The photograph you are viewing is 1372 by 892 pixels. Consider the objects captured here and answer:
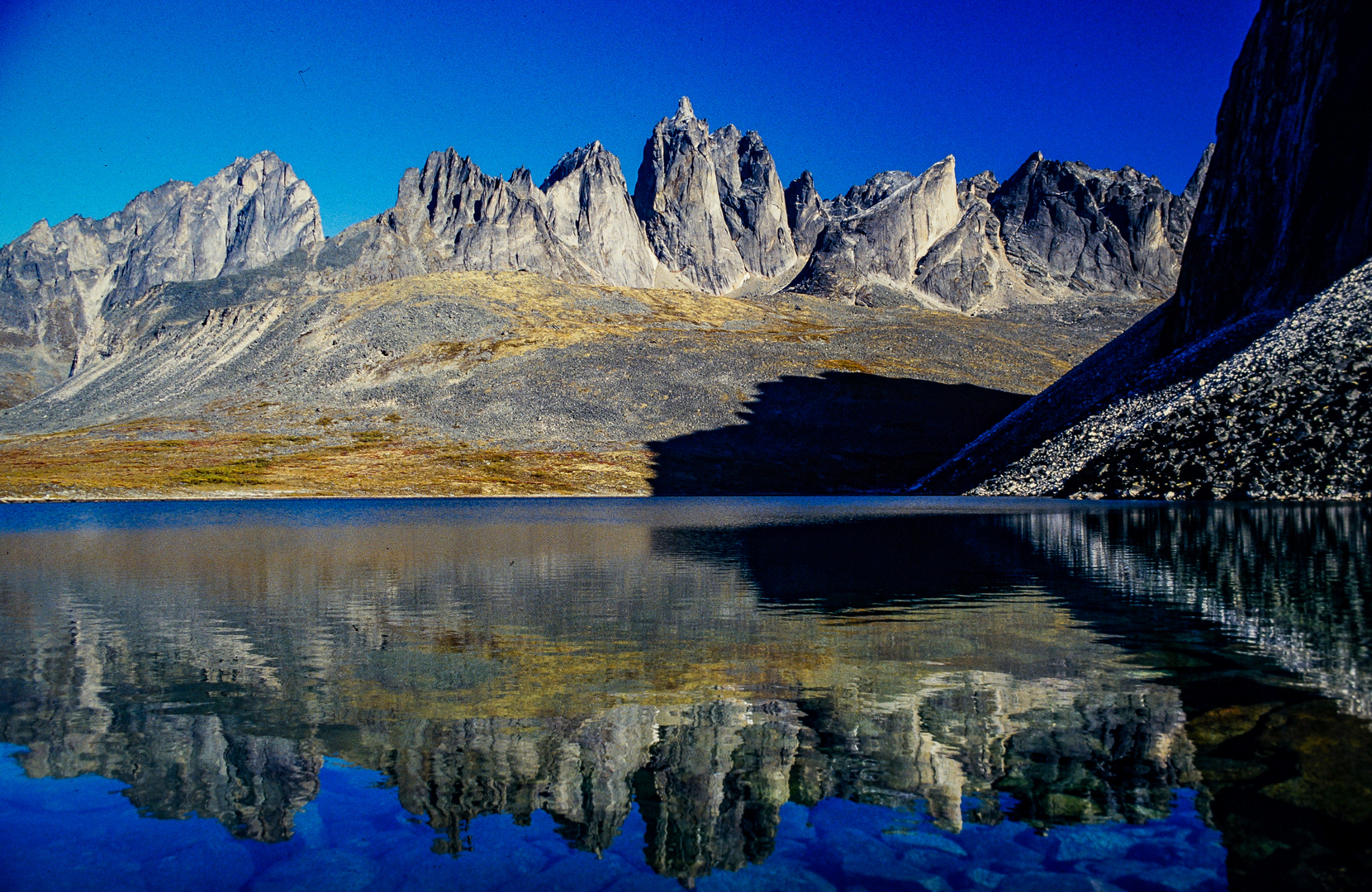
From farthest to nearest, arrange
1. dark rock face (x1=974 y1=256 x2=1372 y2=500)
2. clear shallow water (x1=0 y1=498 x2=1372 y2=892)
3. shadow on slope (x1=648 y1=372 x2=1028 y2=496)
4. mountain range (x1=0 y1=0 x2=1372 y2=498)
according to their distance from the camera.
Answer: shadow on slope (x1=648 y1=372 x2=1028 y2=496) < mountain range (x1=0 y1=0 x2=1372 y2=498) < dark rock face (x1=974 y1=256 x2=1372 y2=500) < clear shallow water (x1=0 y1=498 x2=1372 y2=892)

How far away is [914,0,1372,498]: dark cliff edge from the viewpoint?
228 feet

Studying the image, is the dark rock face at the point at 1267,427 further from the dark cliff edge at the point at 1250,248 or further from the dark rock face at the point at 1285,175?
the dark rock face at the point at 1285,175

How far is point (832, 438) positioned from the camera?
112 meters

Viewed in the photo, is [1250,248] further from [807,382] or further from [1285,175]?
[807,382]

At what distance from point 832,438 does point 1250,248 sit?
4727cm

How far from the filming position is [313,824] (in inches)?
317

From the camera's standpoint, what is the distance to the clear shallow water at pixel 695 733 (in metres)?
7.27

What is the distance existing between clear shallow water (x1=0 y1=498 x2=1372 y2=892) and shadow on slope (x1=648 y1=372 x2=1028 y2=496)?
77.1m

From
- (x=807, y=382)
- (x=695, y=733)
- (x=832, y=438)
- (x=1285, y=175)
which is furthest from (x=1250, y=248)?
(x=695, y=733)

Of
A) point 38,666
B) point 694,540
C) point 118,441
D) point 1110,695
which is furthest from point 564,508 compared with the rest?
point 118,441

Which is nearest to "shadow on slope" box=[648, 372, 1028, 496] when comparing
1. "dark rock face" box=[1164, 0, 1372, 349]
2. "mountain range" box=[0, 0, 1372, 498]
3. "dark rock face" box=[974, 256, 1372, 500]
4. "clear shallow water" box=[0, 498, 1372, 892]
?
"mountain range" box=[0, 0, 1372, 498]

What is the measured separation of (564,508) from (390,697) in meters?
55.0

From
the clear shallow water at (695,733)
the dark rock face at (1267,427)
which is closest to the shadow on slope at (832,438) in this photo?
the dark rock face at (1267,427)

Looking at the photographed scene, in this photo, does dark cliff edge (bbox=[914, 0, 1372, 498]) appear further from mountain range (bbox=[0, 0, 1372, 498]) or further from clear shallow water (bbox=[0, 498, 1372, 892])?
clear shallow water (bbox=[0, 498, 1372, 892])
